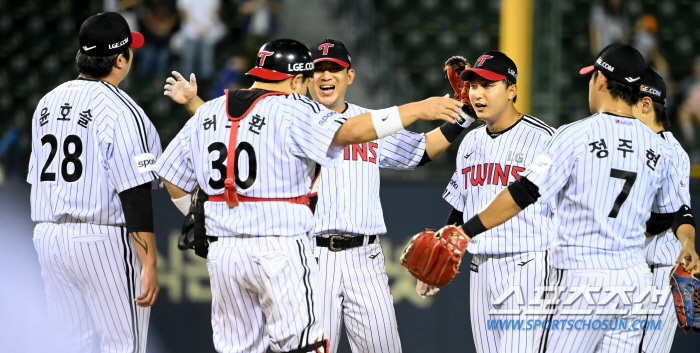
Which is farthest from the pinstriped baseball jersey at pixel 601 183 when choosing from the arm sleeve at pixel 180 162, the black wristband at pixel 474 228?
the arm sleeve at pixel 180 162

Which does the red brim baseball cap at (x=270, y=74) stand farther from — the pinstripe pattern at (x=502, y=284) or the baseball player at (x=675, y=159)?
the baseball player at (x=675, y=159)

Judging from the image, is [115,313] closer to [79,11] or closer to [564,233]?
[564,233]

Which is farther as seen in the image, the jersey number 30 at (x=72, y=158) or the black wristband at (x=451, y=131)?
the black wristband at (x=451, y=131)

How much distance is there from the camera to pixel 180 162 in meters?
3.78

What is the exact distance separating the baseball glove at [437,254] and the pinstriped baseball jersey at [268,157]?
0.55 meters

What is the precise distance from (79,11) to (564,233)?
28.4 ft

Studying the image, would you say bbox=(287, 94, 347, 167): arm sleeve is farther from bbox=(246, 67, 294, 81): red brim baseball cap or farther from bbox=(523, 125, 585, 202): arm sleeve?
bbox=(523, 125, 585, 202): arm sleeve

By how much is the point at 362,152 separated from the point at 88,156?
1.58 metres

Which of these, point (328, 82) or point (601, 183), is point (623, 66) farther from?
point (328, 82)

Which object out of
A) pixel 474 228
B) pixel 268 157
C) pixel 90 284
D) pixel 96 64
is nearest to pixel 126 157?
pixel 96 64

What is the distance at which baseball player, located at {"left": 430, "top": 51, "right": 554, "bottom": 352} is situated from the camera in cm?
425

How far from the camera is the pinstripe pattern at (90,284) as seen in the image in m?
3.88

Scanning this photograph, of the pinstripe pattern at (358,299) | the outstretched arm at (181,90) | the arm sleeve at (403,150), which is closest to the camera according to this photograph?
the outstretched arm at (181,90)

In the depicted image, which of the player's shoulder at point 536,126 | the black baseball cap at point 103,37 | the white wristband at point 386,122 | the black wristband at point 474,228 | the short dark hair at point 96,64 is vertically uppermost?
the black baseball cap at point 103,37
